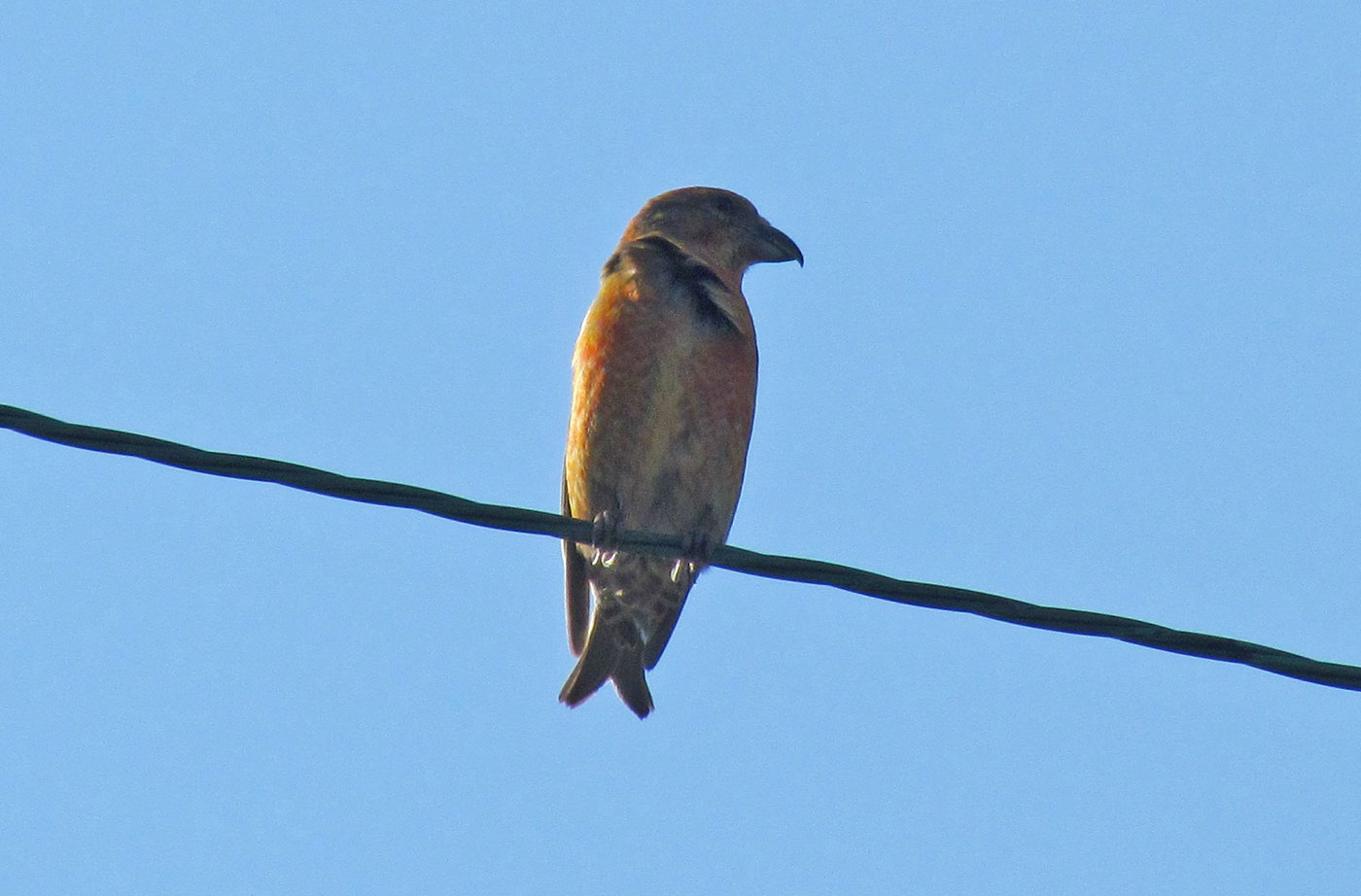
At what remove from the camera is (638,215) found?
25.7ft

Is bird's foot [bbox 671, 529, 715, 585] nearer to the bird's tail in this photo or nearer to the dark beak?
the bird's tail

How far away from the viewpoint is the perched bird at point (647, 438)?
21.2 ft

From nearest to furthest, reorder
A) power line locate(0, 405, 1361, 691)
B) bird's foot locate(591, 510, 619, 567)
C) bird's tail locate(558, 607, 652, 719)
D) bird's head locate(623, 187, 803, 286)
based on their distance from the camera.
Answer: power line locate(0, 405, 1361, 691) → bird's foot locate(591, 510, 619, 567) → bird's tail locate(558, 607, 652, 719) → bird's head locate(623, 187, 803, 286)

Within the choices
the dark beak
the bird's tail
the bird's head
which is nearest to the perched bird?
the bird's tail

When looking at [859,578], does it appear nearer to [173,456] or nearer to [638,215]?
[173,456]

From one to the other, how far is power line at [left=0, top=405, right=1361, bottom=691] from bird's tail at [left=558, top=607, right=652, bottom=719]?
3.15 meters

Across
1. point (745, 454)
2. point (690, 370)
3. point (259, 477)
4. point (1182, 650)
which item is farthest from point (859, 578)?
point (745, 454)

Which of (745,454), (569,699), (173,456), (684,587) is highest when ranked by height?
(745,454)

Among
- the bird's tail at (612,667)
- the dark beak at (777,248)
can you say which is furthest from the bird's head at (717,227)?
the bird's tail at (612,667)

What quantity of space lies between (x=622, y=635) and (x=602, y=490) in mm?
727

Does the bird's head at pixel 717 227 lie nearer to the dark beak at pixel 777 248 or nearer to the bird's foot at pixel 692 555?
the dark beak at pixel 777 248

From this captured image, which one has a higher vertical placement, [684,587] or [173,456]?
[684,587]

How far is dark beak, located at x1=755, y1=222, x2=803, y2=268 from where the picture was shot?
776 centimetres

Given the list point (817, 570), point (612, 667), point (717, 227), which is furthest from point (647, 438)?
point (817, 570)
